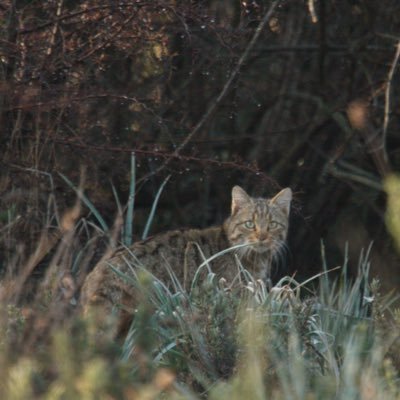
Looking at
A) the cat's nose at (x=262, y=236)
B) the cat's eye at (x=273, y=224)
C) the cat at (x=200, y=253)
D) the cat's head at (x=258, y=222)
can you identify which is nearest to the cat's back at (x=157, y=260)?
the cat at (x=200, y=253)

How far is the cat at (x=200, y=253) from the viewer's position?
6.17 m

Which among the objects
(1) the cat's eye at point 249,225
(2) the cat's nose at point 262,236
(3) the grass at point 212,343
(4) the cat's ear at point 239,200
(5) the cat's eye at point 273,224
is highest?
(3) the grass at point 212,343

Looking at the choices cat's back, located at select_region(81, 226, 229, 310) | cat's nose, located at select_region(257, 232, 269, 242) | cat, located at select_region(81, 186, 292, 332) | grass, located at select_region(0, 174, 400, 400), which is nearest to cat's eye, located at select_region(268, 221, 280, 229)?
cat, located at select_region(81, 186, 292, 332)

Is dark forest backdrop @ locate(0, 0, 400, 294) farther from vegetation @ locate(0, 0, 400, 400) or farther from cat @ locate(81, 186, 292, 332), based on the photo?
cat @ locate(81, 186, 292, 332)

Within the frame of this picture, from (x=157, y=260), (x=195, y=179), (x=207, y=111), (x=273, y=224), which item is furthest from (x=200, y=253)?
(x=195, y=179)

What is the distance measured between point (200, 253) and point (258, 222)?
4.29 feet

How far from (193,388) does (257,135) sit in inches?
156

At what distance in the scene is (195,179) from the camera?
8.95 metres

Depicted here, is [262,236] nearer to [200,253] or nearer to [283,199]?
[283,199]

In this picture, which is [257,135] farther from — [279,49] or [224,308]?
[224,308]

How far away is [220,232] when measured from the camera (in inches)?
294

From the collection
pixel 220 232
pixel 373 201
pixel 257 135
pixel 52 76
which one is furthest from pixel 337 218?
pixel 52 76

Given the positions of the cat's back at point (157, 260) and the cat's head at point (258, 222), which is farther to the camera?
the cat's head at point (258, 222)

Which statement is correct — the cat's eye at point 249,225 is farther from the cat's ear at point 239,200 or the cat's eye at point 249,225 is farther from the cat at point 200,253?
the cat's ear at point 239,200
